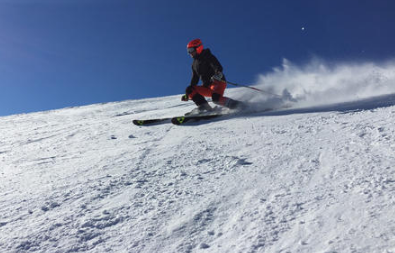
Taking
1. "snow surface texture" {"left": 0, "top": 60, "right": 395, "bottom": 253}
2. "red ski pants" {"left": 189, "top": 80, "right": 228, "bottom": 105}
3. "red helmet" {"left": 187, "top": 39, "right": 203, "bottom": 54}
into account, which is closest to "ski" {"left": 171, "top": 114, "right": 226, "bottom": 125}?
"red ski pants" {"left": 189, "top": 80, "right": 228, "bottom": 105}

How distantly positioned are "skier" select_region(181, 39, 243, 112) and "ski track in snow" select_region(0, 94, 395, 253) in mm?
2965

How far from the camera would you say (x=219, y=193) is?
2.92 meters

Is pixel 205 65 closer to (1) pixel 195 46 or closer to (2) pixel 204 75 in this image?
(2) pixel 204 75

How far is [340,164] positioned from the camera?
3.18 meters

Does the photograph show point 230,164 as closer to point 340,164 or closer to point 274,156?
point 274,156

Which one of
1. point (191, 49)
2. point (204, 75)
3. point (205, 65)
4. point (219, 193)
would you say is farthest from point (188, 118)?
point (219, 193)

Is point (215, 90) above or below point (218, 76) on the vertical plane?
below

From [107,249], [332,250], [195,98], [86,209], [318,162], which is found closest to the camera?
[332,250]

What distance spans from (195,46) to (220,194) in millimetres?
5951

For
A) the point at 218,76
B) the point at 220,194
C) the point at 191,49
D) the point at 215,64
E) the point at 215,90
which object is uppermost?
the point at 191,49

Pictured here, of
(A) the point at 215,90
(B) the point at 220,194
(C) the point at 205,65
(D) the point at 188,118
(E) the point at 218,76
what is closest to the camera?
(B) the point at 220,194

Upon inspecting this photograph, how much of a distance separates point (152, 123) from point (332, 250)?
19.5 ft

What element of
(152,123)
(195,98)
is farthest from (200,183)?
(195,98)

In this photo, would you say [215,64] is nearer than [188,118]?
No
